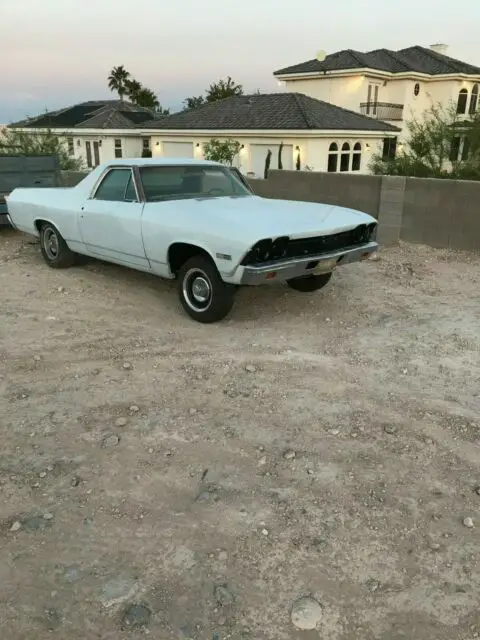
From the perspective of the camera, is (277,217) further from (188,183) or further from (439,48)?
(439,48)

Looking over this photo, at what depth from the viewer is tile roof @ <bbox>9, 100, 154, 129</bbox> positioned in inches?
1422

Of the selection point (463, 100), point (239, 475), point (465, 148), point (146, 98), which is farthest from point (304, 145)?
point (146, 98)

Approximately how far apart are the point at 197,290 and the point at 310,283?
1.57 meters

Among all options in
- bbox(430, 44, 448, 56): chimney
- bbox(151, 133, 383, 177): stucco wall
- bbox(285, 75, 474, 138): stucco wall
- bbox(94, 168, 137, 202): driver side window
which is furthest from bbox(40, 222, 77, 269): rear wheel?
bbox(430, 44, 448, 56): chimney

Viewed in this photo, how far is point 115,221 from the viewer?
6035 mm

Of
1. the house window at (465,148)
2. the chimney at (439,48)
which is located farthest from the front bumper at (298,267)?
the chimney at (439,48)

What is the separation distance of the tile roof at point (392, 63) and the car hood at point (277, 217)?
2849cm

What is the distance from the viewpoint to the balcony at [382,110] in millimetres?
32188

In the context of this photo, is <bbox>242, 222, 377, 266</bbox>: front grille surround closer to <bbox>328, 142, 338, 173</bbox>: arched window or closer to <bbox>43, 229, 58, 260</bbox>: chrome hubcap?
<bbox>43, 229, 58, 260</bbox>: chrome hubcap

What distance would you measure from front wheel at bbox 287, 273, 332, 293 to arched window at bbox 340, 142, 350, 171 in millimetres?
23101

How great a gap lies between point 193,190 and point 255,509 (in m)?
4.11

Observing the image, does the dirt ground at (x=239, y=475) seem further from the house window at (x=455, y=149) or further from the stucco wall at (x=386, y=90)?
the stucco wall at (x=386, y=90)

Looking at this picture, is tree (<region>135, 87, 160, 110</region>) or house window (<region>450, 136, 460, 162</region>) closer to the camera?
house window (<region>450, 136, 460, 162</region>)

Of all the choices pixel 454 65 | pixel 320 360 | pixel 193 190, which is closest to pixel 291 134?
pixel 454 65
